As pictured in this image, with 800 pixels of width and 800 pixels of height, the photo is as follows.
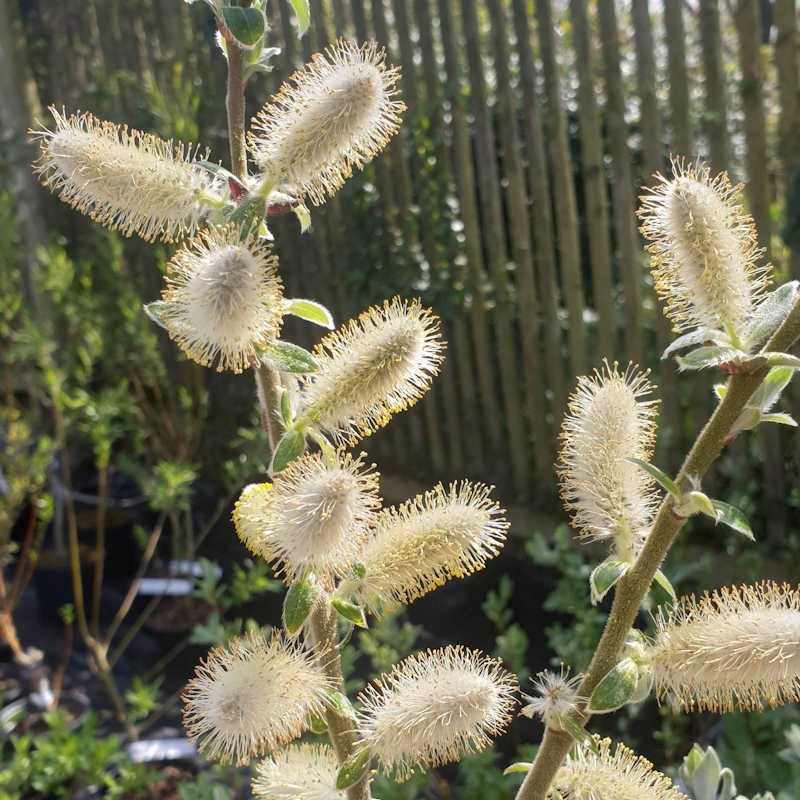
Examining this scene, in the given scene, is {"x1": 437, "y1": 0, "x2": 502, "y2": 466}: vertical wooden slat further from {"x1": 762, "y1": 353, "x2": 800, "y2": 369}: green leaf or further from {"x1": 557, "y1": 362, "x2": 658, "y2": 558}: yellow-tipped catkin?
{"x1": 762, "y1": 353, "x2": 800, "y2": 369}: green leaf

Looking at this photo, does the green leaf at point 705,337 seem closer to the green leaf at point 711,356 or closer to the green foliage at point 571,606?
the green leaf at point 711,356

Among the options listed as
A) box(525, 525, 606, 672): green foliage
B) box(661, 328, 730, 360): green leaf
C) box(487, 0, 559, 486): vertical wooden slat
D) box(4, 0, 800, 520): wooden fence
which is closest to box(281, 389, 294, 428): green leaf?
box(661, 328, 730, 360): green leaf

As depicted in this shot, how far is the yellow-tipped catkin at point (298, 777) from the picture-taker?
0.56 meters

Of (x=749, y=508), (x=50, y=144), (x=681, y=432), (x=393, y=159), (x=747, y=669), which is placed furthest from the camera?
(x=393, y=159)

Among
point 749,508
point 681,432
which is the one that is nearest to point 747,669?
point 749,508

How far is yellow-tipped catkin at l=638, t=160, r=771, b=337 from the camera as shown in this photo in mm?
446

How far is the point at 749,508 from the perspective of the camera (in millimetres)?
2002

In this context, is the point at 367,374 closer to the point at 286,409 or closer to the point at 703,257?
the point at 286,409

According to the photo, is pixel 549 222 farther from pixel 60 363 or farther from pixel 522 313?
pixel 60 363

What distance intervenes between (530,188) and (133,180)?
6.47 feet

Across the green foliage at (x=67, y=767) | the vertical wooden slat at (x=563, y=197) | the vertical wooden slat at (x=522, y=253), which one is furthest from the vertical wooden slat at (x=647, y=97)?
the green foliage at (x=67, y=767)

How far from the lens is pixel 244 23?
18.8 inches

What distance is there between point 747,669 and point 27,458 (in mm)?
2169

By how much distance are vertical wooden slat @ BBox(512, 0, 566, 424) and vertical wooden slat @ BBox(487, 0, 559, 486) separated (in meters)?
0.03
